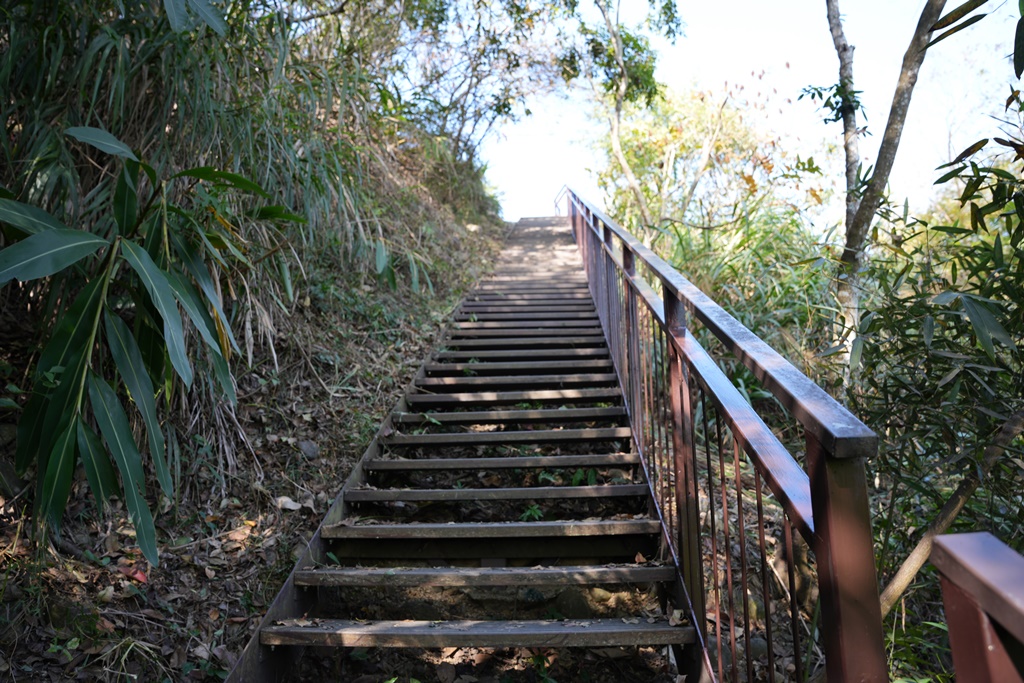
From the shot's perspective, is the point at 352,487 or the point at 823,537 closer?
the point at 823,537

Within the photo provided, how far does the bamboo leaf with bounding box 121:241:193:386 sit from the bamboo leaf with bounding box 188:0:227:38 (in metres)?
0.80

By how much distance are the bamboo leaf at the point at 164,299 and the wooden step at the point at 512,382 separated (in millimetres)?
2465

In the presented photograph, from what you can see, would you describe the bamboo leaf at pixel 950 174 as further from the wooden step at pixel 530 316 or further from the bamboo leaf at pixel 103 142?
the wooden step at pixel 530 316

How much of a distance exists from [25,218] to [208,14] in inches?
32.7

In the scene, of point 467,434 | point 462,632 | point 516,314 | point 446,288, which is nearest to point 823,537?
point 462,632

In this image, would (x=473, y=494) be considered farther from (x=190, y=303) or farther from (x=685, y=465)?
(x=190, y=303)

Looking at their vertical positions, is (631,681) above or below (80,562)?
below

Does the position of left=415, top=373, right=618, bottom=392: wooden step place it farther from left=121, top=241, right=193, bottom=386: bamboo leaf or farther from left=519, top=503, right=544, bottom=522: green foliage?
left=121, top=241, right=193, bottom=386: bamboo leaf

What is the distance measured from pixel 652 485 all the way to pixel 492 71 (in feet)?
32.4

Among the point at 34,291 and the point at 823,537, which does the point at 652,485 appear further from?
the point at 34,291

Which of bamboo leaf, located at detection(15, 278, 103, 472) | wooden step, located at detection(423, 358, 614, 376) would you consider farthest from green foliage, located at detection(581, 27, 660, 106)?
bamboo leaf, located at detection(15, 278, 103, 472)

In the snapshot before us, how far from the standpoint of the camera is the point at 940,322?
6.82 feet

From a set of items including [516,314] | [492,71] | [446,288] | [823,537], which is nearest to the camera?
[823,537]

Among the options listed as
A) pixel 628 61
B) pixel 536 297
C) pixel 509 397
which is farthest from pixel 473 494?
pixel 628 61
